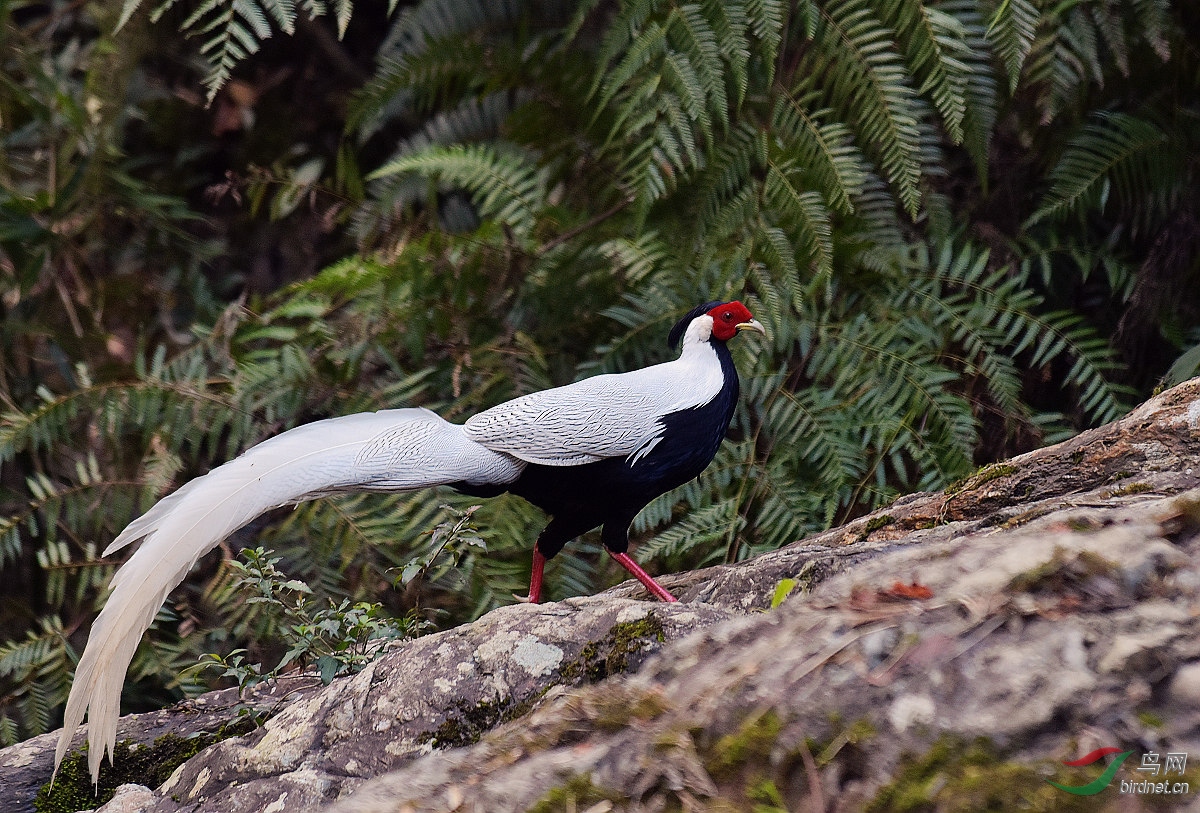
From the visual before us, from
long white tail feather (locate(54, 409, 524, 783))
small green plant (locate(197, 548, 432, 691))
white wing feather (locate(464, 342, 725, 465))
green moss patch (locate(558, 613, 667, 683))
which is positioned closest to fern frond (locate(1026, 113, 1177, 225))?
white wing feather (locate(464, 342, 725, 465))

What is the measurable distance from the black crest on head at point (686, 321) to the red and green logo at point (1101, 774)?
177 centimetres

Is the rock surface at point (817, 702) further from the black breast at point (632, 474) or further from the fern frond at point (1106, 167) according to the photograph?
the fern frond at point (1106, 167)

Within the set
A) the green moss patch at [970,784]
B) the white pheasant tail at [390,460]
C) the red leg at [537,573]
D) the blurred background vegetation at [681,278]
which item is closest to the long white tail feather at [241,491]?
the white pheasant tail at [390,460]

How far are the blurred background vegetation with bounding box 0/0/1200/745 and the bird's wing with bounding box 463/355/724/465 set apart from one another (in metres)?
0.64

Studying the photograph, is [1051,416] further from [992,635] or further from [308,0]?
[308,0]

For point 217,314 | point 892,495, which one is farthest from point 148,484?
point 892,495

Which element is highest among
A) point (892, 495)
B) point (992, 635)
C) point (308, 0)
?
point (308, 0)

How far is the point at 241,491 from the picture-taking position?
2145mm

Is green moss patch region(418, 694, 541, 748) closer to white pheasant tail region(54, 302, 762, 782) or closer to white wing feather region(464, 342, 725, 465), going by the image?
white pheasant tail region(54, 302, 762, 782)

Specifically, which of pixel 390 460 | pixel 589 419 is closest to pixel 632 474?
pixel 589 419

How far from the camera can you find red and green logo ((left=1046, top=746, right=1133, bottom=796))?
1118 millimetres

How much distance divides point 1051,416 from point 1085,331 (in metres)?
0.30

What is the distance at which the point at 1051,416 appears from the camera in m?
3.42

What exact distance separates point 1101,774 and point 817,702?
1.03 ft
